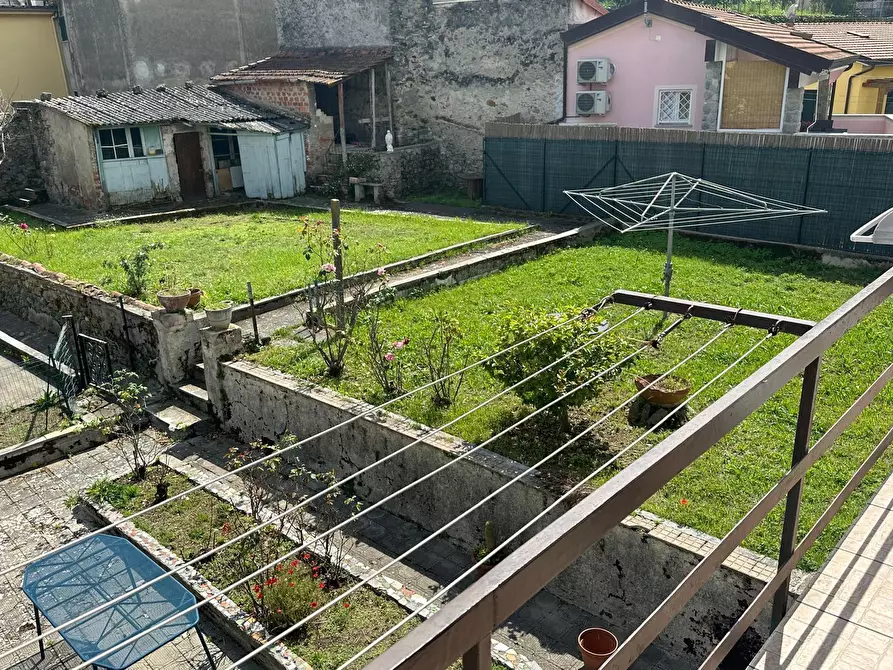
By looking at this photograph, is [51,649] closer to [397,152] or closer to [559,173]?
[559,173]

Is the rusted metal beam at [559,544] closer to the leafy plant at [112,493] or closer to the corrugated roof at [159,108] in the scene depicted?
the leafy plant at [112,493]

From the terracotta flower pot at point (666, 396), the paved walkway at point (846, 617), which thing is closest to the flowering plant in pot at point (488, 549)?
the terracotta flower pot at point (666, 396)

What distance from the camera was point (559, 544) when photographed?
57.2 inches

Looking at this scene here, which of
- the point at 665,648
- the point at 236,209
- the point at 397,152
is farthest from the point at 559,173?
the point at 665,648

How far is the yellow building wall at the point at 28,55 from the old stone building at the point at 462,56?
856 cm

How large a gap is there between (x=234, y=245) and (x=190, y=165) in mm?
7142

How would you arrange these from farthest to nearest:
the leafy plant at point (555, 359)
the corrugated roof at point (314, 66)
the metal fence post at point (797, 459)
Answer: the corrugated roof at point (314, 66)
the leafy plant at point (555, 359)
the metal fence post at point (797, 459)

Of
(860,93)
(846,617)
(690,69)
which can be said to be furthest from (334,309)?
(860,93)

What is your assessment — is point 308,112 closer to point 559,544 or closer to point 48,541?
point 48,541

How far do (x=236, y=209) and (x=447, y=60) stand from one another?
7377 mm

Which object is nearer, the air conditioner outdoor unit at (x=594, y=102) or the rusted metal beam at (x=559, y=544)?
the rusted metal beam at (x=559, y=544)

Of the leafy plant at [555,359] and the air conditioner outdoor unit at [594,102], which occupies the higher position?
the air conditioner outdoor unit at [594,102]

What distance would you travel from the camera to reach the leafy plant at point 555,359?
6914 mm

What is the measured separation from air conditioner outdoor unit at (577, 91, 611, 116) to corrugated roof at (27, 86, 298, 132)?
8.52 m
